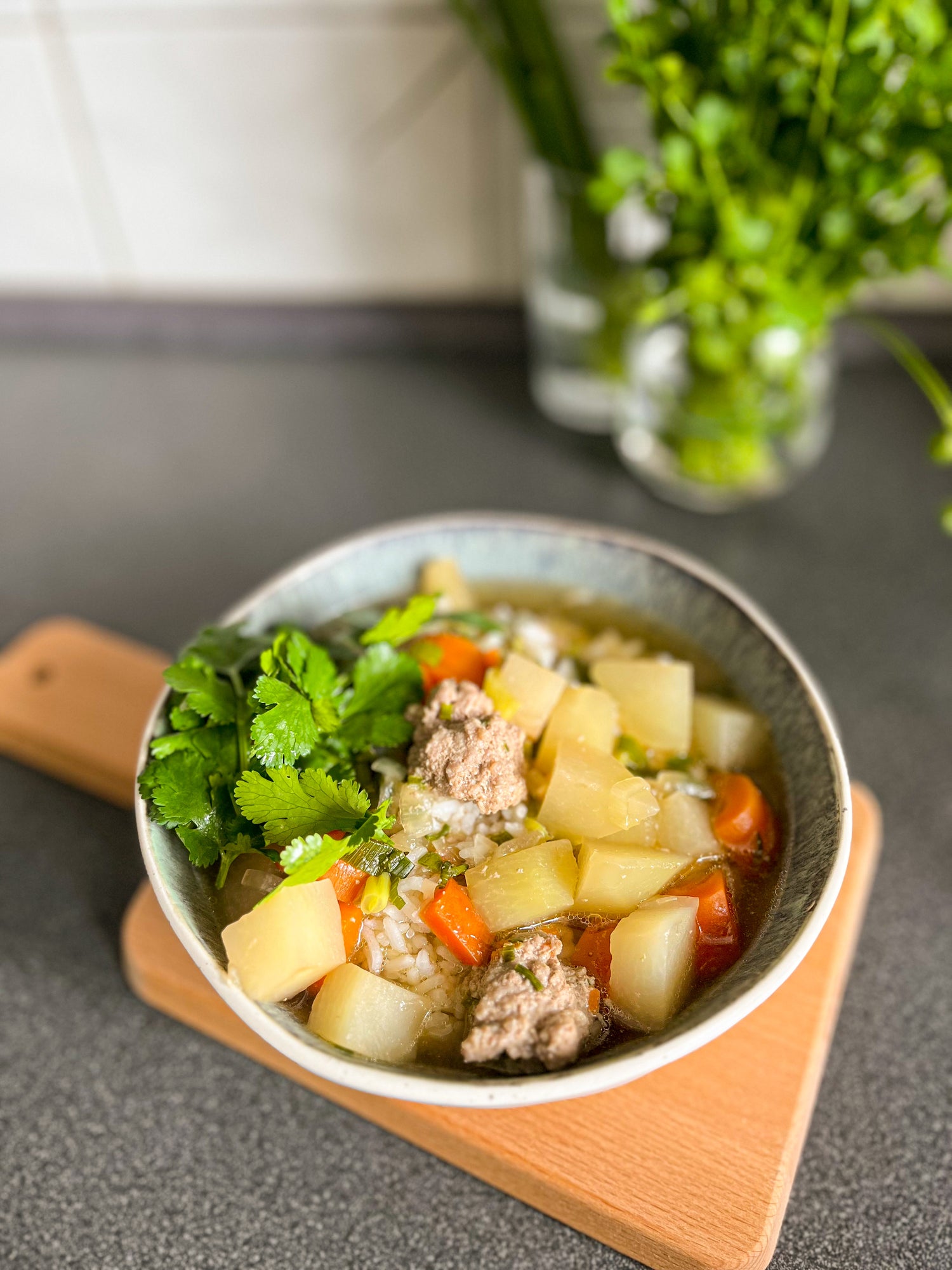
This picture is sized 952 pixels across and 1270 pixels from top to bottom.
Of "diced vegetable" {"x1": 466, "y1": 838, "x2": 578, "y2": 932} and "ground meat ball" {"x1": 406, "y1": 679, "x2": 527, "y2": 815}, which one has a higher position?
"ground meat ball" {"x1": 406, "y1": 679, "x2": 527, "y2": 815}

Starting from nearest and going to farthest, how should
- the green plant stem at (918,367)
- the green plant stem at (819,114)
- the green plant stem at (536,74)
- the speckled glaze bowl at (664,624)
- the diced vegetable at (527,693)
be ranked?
1. the speckled glaze bowl at (664,624)
2. the diced vegetable at (527,693)
3. the green plant stem at (819,114)
4. the green plant stem at (918,367)
5. the green plant stem at (536,74)

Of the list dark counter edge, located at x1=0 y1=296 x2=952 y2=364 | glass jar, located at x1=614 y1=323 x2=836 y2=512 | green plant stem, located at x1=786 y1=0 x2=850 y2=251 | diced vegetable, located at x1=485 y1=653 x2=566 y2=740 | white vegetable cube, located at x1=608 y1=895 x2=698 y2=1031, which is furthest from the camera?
dark counter edge, located at x1=0 y1=296 x2=952 y2=364

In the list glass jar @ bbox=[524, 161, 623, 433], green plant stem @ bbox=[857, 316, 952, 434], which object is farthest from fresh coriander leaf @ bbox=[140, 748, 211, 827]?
glass jar @ bbox=[524, 161, 623, 433]

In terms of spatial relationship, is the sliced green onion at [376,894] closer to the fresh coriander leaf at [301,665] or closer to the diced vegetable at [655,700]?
the fresh coriander leaf at [301,665]

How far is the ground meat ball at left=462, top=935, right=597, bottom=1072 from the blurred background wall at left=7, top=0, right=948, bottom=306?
1.91 meters

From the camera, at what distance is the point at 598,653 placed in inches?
60.3

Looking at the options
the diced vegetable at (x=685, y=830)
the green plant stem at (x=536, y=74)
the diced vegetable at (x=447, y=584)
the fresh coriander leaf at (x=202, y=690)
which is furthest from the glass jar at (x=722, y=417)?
the fresh coriander leaf at (x=202, y=690)

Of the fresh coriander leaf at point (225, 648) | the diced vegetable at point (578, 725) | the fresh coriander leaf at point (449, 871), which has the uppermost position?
the fresh coriander leaf at point (225, 648)

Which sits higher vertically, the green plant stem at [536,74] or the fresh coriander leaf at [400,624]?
the green plant stem at [536,74]

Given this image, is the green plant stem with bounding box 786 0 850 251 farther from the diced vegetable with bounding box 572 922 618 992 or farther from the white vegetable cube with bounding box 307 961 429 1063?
the white vegetable cube with bounding box 307 961 429 1063

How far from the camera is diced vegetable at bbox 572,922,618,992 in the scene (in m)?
1.15

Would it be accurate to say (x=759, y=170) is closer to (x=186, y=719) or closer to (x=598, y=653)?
(x=598, y=653)

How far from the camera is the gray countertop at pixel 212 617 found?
1.20 m

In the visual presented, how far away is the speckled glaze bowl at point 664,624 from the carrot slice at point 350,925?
0.11 metres
